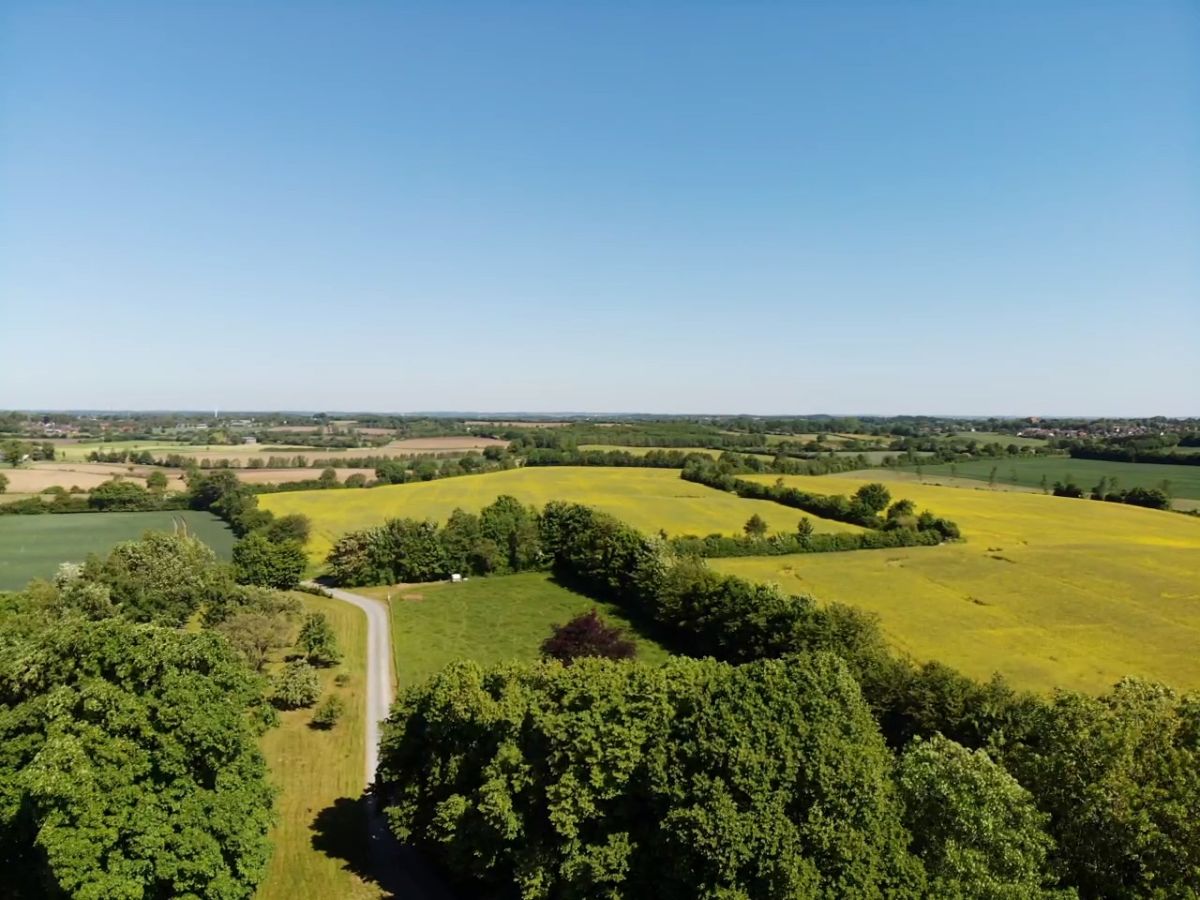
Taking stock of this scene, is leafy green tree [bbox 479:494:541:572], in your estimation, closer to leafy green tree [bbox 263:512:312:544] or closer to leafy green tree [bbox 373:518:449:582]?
leafy green tree [bbox 373:518:449:582]

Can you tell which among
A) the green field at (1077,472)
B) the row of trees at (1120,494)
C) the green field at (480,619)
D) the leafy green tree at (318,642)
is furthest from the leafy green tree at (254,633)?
the green field at (1077,472)

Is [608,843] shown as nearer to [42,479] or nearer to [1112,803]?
[1112,803]

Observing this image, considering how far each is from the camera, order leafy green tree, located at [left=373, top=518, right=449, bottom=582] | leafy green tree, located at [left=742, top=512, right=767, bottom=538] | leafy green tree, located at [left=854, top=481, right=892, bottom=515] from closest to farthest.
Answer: leafy green tree, located at [left=373, top=518, right=449, bottom=582] → leafy green tree, located at [left=742, top=512, right=767, bottom=538] → leafy green tree, located at [left=854, top=481, right=892, bottom=515]

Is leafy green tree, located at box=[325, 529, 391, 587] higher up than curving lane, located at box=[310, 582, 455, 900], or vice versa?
leafy green tree, located at box=[325, 529, 391, 587]

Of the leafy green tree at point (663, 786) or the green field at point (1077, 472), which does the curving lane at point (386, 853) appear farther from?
the green field at point (1077, 472)

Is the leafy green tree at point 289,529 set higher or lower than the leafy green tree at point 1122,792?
lower

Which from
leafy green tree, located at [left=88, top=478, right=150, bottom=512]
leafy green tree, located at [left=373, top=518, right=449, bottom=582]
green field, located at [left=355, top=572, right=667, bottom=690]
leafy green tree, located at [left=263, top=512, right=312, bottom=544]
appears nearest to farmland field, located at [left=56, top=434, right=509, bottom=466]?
leafy green tree, located at [left=88, top=478, right=150, bottom=512]

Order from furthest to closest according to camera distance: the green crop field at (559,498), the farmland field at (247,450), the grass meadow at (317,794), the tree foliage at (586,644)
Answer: the farmland field at (247,450) < the green crop field at (559,498) < the tree foliage at (586,644) < the grass meadow at (317,794)
